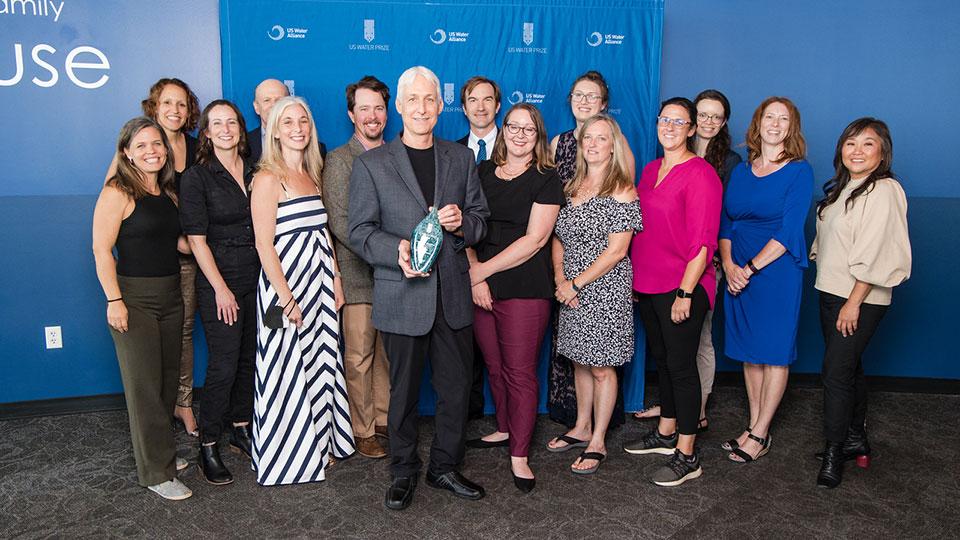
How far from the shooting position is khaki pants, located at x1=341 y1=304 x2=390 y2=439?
3.46 m

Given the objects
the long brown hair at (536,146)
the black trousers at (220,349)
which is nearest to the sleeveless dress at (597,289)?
the long brown hair at (536,146)

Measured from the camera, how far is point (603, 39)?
159 inches

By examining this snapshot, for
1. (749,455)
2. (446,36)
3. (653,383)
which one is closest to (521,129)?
(446,36)

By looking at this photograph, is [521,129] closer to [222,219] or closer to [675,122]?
[675,122]

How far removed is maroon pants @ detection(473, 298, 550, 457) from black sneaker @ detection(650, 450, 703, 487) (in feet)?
2.15

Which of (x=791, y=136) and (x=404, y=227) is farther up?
(x=791, y=136)

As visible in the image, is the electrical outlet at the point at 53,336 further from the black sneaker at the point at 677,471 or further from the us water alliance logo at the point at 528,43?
the black sneaker at the point at 677,471

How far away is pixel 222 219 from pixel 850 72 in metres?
4.05

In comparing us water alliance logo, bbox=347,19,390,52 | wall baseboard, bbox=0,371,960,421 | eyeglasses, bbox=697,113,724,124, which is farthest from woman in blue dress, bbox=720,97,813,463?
us water alliance logo, bbox=347,19,390,52

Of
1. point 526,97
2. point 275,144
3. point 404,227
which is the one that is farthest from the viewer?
point 526,97

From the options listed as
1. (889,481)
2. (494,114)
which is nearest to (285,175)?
(494,114)

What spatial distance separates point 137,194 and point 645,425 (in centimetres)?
A: 296

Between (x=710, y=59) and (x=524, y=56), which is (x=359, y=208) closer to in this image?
(x=524, y=56)

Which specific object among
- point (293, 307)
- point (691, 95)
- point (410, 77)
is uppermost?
point (691, 95)
